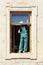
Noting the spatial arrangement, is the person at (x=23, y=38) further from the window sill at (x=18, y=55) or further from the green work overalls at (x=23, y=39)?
the window sill at (x=18, y=55)

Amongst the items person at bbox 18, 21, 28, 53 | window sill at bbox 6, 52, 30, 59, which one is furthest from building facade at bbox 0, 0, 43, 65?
person at bbox 18, 21, 28, 53

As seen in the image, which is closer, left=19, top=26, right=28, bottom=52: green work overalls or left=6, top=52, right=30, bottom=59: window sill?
left=6, top=52, right=30, bottom=59: window sill

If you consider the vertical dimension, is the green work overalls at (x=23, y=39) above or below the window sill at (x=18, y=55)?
above

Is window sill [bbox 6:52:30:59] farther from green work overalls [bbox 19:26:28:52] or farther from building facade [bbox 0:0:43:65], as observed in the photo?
green work overalls [bbox 19:26:28:52]

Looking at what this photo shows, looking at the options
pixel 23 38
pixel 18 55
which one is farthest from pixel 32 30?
pixel 18 55

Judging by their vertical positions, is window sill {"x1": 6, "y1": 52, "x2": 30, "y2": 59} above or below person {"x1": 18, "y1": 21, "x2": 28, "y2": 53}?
below

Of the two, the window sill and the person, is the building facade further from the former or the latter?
the person

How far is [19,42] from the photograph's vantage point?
41.2 feet

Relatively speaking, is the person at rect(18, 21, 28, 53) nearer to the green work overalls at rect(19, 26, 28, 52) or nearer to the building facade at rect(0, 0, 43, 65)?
the green work overalls at rect(19, 26, 28, 52)

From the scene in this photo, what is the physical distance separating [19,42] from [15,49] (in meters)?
0.28

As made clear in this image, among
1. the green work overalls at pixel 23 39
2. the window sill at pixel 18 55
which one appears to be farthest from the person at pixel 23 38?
the window sill at pixel 18 55

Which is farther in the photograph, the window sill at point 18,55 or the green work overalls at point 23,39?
the green work overalls at point 23,39

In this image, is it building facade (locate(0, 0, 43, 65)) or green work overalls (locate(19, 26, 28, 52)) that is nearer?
building facade (locate(0, 0, 43, 65))

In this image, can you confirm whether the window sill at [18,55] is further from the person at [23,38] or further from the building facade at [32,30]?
the person at [23,38]
